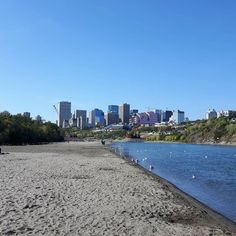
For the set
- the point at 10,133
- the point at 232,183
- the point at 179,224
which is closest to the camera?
the point at 179,224

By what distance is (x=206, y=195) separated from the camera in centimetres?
3238

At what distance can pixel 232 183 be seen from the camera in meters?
41.0

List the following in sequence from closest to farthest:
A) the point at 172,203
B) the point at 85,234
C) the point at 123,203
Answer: the point at 85,234 → the point at 123,203 → the point at 172,203

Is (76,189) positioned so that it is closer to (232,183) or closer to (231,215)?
(231,215)

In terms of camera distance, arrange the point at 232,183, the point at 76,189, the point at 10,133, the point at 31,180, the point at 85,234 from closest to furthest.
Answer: the point at 85,234, the point at 76,189, the point at 31,180, the point at 232,183, the point at 10,133

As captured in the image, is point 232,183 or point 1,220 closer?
point 1,220

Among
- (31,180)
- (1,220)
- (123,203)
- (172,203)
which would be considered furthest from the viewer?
(31,180)

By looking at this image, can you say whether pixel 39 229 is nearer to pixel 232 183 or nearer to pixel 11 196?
pixel 11 196

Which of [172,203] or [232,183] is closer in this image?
[172,203]

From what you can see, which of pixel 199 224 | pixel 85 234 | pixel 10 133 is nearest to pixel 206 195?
pixel 199 224

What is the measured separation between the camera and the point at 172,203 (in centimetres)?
2441

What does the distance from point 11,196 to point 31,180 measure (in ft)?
28.6

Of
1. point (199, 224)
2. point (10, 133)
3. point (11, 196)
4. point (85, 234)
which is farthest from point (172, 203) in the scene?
point (10, 133)

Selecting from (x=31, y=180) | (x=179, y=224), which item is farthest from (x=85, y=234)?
(x=31, y=180)
